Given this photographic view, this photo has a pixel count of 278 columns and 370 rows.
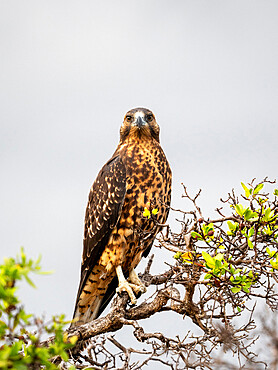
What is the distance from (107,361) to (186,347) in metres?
0.55

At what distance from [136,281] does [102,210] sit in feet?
2.32

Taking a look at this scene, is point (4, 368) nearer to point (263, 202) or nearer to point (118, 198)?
point (263, 202)

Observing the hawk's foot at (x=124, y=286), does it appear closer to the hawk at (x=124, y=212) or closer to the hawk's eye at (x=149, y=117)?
the hawk at (x=124, y=212)

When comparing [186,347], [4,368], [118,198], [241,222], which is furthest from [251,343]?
[4,368]

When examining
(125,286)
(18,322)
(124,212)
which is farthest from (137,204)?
(18,322)

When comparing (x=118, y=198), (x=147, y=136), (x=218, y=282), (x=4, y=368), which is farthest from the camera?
(x=147, y=136)

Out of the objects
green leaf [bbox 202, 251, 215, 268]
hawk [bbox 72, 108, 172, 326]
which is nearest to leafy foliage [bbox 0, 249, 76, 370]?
green leaf [bbox 202, 251, 215, 268]

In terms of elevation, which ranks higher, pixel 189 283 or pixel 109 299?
pixel 109 299

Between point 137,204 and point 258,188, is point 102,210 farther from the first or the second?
point 258,188

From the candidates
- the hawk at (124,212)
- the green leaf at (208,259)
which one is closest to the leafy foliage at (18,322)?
the green leaf at (208,259)

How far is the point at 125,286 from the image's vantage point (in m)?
4.69

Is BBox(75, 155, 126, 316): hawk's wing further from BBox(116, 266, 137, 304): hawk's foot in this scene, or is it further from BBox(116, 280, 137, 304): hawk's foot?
BBox(116, 280, 137, 304): hawk's foot

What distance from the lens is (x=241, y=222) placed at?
350 centimetres

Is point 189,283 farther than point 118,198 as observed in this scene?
No
